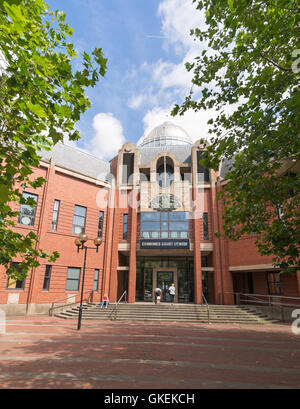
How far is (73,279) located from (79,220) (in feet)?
15.7

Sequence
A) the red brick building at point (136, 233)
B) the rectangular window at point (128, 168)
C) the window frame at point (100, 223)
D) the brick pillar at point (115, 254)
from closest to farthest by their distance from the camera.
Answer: the red brick building at point (136, 233) < the brick pillar at point (115, 254) < the window frame at point (100, 223) < the rectangular window at point (128, 168)

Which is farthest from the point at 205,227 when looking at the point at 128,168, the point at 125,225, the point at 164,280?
the point at 128,168

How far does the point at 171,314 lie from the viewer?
53.0ft

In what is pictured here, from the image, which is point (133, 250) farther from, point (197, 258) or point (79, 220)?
point (197, 258)

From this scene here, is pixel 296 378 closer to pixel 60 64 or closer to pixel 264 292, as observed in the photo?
pixel 60 64

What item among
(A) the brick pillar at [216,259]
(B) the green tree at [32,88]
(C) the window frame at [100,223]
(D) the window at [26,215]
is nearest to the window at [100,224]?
(C) the window frame at [100,223]

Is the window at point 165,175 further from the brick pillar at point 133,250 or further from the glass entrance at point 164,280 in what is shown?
the glass entrance at point 164,280

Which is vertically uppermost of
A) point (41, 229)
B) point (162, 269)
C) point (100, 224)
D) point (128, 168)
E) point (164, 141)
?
point (164, 141)

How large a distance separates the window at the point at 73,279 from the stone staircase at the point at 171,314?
1.61 m

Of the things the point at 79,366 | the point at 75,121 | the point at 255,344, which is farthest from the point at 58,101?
the point at 255,344

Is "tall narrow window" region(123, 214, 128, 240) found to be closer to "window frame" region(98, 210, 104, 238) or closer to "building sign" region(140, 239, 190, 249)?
"window frame" region(98, 210, 104, 238)

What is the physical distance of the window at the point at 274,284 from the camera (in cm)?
1836

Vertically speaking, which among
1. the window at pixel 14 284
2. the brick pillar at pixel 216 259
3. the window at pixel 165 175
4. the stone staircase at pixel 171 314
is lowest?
the stone staircase at pixel 171 314

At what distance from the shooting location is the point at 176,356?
745 centimetres
